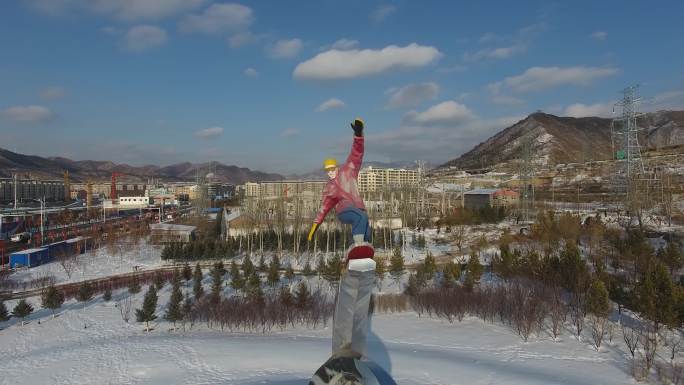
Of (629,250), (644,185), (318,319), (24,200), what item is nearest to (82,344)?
(318,319)

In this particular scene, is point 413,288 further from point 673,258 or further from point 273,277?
point 673,258

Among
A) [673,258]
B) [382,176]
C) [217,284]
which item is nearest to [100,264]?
[217,284]

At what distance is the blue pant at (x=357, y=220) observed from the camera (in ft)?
21.9

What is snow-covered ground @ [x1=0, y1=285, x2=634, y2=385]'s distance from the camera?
12.3 m

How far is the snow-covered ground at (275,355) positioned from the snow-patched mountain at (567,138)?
117 metres

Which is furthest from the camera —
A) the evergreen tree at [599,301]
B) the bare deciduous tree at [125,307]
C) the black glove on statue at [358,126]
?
the bare deciduous tree at [125,307]

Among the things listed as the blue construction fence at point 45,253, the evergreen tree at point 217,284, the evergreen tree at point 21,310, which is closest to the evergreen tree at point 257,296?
the evergreen tree at point 217,284

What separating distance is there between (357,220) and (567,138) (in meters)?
177

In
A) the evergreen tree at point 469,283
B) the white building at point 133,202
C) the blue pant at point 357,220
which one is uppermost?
the blue pant at point 357,220

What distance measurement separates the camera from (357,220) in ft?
22.1

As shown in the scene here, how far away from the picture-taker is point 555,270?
2061 cm

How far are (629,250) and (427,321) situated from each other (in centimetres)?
1465

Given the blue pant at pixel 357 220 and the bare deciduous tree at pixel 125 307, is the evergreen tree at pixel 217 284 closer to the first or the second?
the bare deciduous tree at pixel 125 307

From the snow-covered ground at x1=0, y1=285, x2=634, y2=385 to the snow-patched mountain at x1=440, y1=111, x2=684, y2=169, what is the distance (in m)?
117
